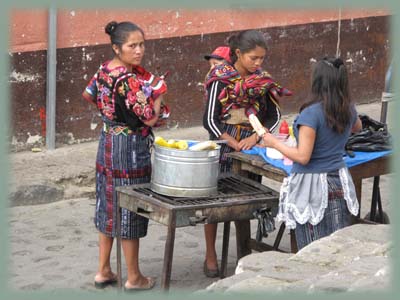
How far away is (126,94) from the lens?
6.24 metres

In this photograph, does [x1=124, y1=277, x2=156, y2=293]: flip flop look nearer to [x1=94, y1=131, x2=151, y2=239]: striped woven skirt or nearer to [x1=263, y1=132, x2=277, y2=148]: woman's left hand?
[x1=94, y1=131, x2=151, y2=239]: striped woven skirt

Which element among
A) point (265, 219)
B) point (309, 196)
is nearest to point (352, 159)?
point (309, 196)

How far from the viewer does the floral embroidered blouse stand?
624 centimetres

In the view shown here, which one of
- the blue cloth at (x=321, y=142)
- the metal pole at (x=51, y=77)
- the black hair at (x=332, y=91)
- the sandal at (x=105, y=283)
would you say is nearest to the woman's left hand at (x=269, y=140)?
the blue cloth at (x=321, y=142)

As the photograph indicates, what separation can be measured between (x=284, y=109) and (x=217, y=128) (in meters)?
4.38

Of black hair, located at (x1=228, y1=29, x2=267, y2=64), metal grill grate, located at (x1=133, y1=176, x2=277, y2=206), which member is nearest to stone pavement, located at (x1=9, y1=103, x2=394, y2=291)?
metal grill grate, located at (x1=133, y1=176, x2=277, y2=206)

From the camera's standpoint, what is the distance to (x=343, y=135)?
19.4ft

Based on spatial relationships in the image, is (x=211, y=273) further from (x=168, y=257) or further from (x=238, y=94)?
(x=238, y=94)

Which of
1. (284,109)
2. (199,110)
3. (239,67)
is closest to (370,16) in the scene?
(284,109)

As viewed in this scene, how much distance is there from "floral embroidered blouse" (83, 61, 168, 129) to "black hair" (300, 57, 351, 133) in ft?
3.39

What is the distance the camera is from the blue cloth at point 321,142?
18.9ft

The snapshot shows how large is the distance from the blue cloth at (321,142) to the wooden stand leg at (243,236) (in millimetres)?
1129

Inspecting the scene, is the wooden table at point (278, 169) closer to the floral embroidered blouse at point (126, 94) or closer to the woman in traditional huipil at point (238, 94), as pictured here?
the woman in traditional huipil at point (238, 94)

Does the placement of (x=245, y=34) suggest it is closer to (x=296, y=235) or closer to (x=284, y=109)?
(x=296, y=235)
